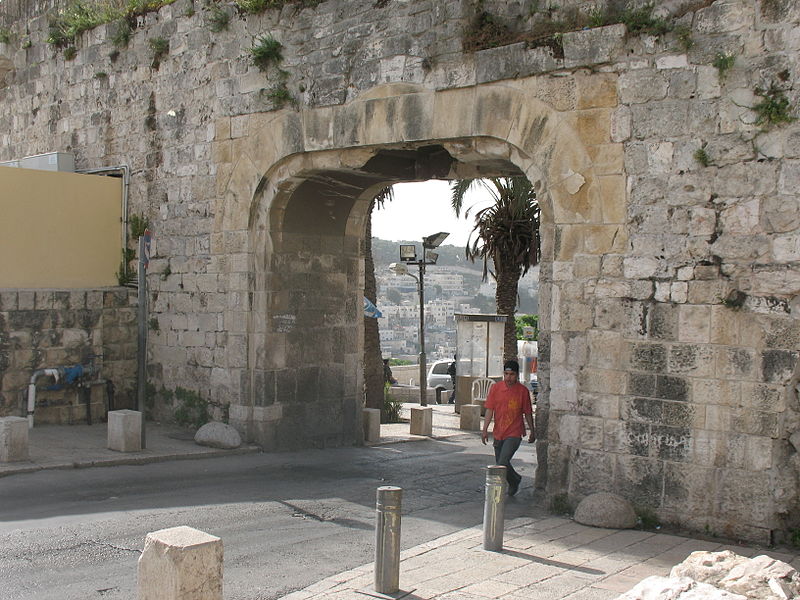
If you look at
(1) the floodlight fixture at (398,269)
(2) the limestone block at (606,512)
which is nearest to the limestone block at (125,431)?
(2) the limestone block at (606,512)

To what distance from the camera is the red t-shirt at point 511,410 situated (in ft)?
29.7

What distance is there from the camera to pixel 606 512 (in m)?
7.49

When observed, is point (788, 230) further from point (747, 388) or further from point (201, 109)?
point (201, 109)

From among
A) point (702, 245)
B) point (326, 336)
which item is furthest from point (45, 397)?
point (702, 245)

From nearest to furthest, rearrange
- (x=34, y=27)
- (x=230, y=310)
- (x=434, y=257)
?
A: (x=230, y=310)
(x=34, y=27)
(x=434, y=257)

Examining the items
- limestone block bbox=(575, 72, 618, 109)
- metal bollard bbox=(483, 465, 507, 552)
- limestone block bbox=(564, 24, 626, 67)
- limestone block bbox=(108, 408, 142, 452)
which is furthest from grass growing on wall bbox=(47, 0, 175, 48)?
metal bollard bbox=(483, 465, 507, 552)

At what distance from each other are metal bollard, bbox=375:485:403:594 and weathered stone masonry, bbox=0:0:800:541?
2.89m

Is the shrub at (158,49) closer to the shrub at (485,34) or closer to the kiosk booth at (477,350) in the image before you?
the shrub at (485,34)

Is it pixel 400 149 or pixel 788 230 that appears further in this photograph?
pixel 400 149

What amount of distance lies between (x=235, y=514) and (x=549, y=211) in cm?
402

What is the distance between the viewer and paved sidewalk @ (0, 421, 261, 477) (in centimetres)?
927

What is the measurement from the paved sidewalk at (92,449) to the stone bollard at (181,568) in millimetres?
4840

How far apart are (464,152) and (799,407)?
4.13 meters

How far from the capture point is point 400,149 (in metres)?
10.2
